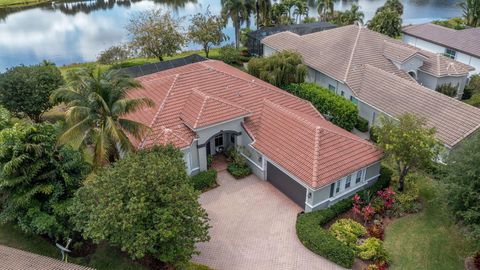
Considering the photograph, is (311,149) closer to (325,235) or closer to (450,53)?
(325,235)

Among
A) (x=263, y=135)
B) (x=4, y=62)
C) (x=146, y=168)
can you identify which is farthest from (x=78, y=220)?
(x=4, y=62)

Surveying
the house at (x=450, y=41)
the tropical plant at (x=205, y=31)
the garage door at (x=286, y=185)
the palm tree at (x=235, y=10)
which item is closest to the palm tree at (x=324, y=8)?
the house at (x=450, y=41)

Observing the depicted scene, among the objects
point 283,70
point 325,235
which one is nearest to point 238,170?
point 325,235

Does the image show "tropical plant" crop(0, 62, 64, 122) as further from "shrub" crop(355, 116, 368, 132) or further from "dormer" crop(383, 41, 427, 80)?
"dormer" crop(383, 41, 427, 80)

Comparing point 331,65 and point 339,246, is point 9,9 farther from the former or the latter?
point 339,246

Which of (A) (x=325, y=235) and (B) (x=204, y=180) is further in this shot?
(B) (x=204, y=180)

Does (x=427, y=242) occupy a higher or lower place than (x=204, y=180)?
lower

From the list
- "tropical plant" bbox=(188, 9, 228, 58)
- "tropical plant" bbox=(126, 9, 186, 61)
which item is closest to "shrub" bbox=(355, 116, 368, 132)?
"tropical plant" bbox=(188, 9, 228, 58)
